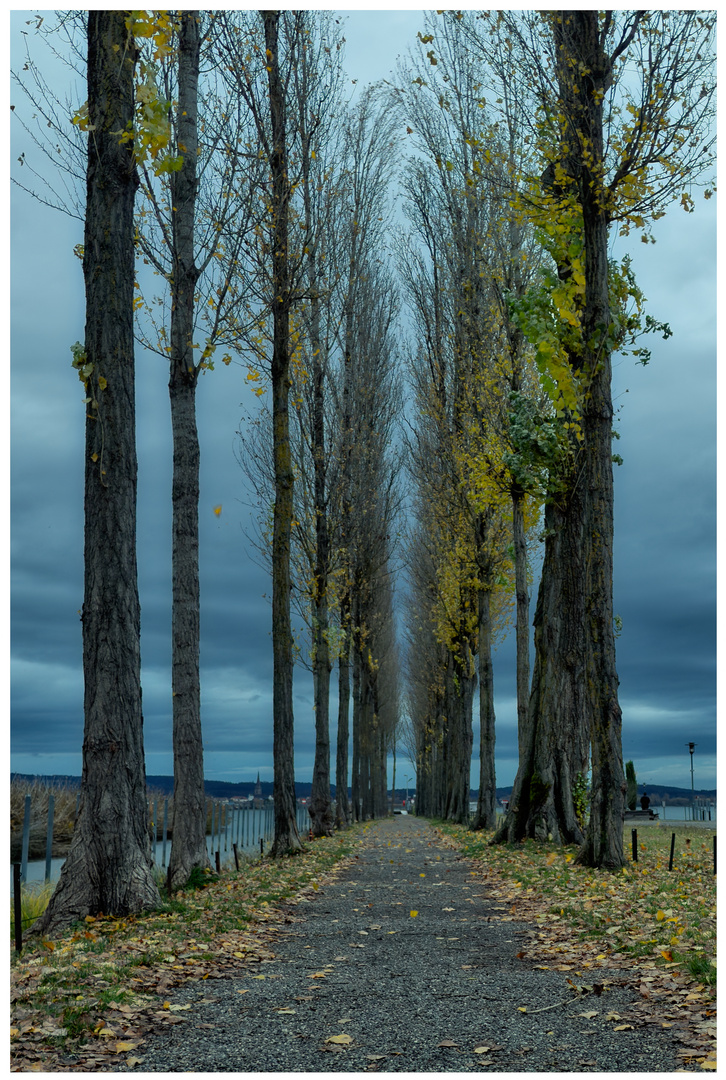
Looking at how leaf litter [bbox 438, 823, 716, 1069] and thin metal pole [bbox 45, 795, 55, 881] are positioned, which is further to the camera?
thin metal pole [bbox 45, 795, 55, 881]

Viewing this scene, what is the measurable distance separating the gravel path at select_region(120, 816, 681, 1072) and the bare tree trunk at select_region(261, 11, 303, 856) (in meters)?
6.67

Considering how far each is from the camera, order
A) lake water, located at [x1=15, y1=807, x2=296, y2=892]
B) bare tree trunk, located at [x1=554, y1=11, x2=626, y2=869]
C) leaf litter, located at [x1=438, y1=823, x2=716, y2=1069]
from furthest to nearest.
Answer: lake water, located at [x1=15, y1=807, x2=296, y2=892], bare tree trunk, located at [x1=554, y1=11, x2=626, y2=869], leaf litter, located at [x1=438, y1=823, x2=716, y2=1069]

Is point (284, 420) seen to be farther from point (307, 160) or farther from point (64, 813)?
point (64, 813)

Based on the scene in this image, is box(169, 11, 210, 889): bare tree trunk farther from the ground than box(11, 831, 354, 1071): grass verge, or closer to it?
farther from the ground

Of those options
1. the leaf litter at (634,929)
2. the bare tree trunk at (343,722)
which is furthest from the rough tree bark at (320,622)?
the leaf litter at (634,929)

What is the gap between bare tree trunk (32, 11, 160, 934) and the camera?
7.04m

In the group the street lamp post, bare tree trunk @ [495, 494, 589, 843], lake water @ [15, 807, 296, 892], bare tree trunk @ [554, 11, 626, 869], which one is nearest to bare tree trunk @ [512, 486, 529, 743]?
bare tree trunk @ [495, 494, 589, 843]

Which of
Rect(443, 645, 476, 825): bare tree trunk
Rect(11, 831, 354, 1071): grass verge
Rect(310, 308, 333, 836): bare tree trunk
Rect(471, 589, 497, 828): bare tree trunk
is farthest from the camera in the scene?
Rect(443, 645, 476, 825): bare tree trunk

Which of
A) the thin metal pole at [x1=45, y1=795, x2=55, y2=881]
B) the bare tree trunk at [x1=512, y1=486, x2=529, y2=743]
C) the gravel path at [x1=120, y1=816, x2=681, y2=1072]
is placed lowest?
the thin metal pole at [x1=45, y1=795, x2=55, y2=881]

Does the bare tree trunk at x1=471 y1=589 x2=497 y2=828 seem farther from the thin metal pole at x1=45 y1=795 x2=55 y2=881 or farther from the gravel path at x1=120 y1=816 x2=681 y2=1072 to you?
the gravel path at x1=120 y1=816 x2=681 y2=1072

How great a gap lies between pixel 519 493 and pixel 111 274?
10.5m

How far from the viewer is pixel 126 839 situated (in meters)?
7.11

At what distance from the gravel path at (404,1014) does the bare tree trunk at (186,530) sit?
317 cm

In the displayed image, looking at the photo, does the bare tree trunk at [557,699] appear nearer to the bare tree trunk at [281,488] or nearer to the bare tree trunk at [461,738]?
the bare tree trunk at [281,488]
